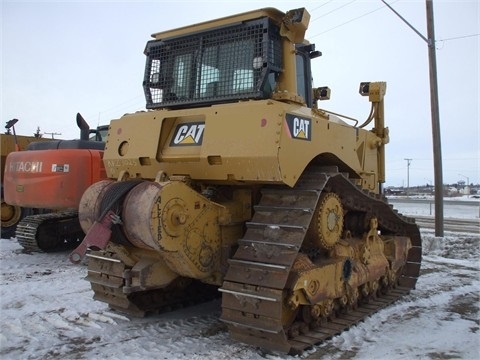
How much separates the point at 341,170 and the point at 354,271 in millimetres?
1185

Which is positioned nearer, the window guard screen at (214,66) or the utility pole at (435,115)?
the window guard screen at (214,66)

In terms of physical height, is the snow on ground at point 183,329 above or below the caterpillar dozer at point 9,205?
below

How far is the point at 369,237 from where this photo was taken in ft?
20.7

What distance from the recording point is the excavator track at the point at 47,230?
958 cm

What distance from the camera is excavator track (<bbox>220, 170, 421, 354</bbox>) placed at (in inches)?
166

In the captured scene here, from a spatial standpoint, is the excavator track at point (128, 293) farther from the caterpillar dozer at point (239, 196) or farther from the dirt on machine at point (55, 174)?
the dirt on machine at point (55, 174)

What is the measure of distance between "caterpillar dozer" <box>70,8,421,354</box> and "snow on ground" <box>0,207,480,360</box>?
23cm

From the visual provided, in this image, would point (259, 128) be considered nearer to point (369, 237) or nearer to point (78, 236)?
point (369, 237)

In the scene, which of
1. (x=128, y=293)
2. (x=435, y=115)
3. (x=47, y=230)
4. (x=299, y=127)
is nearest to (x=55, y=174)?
(x=47, y=230)

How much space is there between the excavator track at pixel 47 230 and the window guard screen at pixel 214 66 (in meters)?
4.79

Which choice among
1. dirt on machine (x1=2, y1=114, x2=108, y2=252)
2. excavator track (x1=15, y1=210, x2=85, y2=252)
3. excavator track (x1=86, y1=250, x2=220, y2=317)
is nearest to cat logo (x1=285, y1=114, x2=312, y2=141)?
excavator track (x1=86, y1=250, x2=220, y2=317)

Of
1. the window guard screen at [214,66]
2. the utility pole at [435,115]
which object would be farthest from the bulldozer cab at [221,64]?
the utility pole at [435,115]

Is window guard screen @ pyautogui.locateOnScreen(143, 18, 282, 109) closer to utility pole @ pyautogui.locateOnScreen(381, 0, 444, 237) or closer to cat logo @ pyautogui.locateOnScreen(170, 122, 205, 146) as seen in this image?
cat logo @ pyautogui.locateOnScreen(170, 122, 205, 146)

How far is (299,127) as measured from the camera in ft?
15.3
